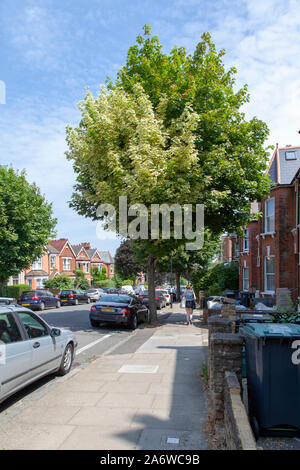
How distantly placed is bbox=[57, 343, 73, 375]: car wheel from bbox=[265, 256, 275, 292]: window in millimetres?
15005

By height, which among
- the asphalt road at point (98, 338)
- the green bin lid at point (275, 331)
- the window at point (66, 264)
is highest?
the window at point (66, 264)

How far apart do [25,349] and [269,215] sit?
674 inches

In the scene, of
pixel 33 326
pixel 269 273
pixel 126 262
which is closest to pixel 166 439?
pixel 33 326

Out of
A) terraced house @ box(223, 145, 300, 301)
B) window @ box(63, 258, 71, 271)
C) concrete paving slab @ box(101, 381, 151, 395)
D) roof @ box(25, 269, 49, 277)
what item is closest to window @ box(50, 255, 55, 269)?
window @ box(63, 258, 71, 271)

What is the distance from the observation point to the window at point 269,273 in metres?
20.7

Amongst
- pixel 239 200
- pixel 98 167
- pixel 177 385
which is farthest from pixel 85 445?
pixel 239 200

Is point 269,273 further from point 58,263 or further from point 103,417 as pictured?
point 58,263

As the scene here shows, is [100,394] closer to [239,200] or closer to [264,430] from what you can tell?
[264,430]

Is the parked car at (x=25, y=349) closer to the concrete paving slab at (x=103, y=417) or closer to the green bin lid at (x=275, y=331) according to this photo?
the concrete paving slab at (x=103, y=417)

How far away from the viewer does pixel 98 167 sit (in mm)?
14188

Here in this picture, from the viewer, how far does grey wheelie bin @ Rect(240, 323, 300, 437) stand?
396 centimetres

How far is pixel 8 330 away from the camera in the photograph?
568 cm

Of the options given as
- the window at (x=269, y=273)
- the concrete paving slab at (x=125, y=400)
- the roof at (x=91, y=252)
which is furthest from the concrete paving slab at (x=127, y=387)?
the roof at (x=91, y=252)

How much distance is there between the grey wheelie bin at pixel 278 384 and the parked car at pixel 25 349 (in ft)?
11.1
